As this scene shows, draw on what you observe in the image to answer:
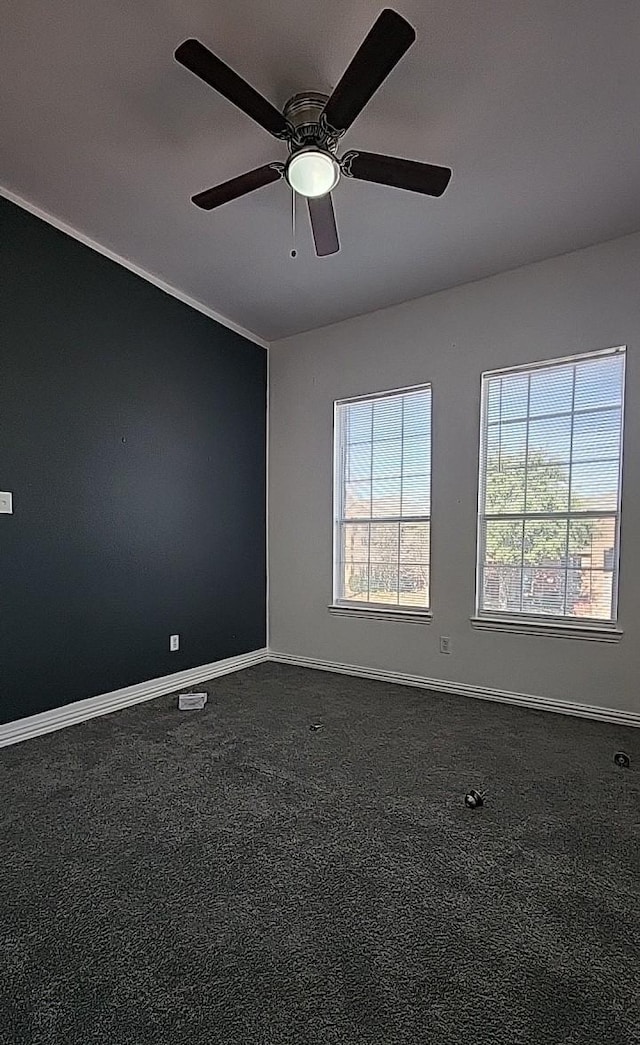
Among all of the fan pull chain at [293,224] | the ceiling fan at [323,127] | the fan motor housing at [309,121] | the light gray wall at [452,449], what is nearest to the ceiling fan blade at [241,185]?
the ceiling fan at [323,127]

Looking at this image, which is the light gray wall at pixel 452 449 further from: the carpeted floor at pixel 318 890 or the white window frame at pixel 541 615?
the carpeted floor at pixel 318 890

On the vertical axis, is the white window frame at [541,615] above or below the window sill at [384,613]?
above

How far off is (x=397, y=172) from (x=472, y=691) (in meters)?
3.25

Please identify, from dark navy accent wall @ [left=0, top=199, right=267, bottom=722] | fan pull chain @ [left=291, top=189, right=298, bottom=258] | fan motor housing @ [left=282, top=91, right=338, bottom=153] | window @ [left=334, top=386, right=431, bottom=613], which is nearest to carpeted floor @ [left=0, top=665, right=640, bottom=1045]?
dark navy accent wall @ [left=0, top=199, right=267, bottom=722]

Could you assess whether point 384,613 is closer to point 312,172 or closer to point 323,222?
point 323,222

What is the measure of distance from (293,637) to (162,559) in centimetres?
148

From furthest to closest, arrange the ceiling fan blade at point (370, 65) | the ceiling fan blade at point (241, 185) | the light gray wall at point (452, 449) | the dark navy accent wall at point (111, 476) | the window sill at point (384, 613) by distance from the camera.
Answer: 1. the window sill at point (384, 613)
2. the light gray wall at point (452, 449)
3. the dark navy accent wall at point (111, 476)
4. the ceiling fan blade at point (241, 185)
5. the ceiling fan blade at point (370, 65)

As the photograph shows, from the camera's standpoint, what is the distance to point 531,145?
264cm

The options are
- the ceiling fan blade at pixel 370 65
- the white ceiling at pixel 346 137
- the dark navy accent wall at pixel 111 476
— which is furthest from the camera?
the dark navy accent wall at pixel 111 476

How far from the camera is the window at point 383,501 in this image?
4293 mm

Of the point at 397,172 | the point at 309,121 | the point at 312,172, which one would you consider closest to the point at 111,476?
the point at 312,172

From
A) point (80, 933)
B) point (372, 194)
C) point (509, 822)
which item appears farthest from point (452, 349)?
point (80, 933)

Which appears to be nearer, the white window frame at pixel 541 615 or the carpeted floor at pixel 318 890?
the carpeted floor at pixel 318 890

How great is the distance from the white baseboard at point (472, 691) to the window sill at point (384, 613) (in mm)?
417
